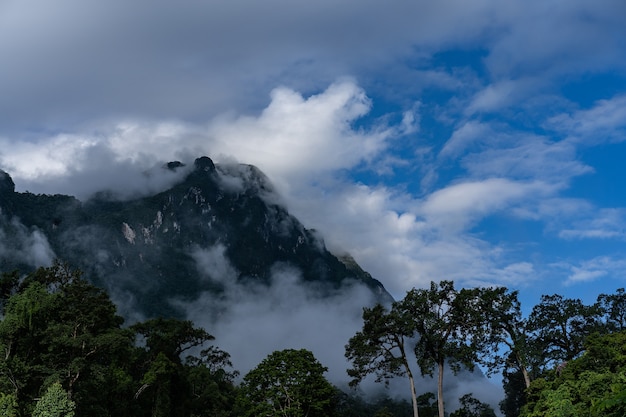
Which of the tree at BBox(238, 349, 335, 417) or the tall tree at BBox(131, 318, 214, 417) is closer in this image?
the tree at BBox(238, 349, 335, 417)

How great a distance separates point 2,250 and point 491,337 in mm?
199099

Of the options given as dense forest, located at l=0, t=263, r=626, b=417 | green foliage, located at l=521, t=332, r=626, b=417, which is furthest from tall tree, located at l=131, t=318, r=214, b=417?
green foliage, located at l=521, t=332, r=626, b=417

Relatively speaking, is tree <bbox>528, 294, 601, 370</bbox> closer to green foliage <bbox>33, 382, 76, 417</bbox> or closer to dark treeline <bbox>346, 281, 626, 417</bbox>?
dark treeline <bbox>346, 281, 626, 417</bbox>

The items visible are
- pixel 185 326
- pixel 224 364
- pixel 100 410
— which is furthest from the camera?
pixel 224 364


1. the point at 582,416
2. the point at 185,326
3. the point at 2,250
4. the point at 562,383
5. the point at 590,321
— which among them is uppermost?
the point at 2,250

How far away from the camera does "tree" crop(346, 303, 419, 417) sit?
49688 mm

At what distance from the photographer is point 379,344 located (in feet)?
166

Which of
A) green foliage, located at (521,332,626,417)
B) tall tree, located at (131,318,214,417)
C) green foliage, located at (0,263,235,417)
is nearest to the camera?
green foliage, located at (521,332,626,417)

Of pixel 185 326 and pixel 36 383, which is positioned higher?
pixel 185 326

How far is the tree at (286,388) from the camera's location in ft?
166

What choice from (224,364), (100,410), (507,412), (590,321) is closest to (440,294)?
(590,321)

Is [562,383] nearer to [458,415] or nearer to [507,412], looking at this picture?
[458,415]

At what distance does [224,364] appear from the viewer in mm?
96500

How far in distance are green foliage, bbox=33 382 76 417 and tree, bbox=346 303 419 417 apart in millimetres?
24615
